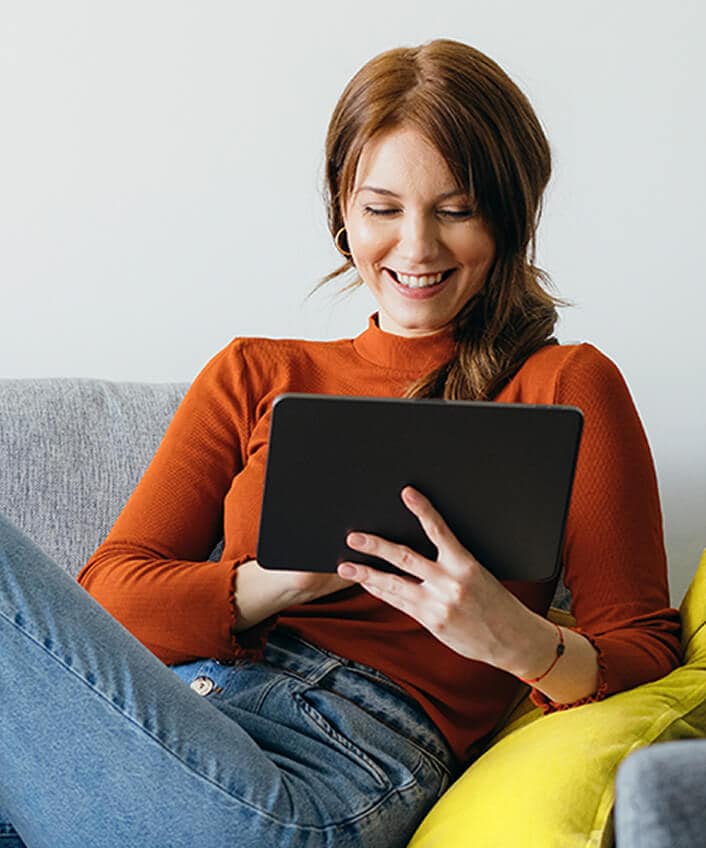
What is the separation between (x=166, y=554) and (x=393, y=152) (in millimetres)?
534

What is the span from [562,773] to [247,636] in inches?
16.3

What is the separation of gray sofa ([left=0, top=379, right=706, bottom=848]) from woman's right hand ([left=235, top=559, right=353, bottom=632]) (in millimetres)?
368

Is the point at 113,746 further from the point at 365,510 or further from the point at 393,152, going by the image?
the point at 393,152

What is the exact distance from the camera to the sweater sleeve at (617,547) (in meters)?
1.33

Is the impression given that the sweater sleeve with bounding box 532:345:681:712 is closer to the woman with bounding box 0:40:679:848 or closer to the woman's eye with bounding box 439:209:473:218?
the woman with bounding box 0:40:679:848

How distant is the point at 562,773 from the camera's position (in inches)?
42.6

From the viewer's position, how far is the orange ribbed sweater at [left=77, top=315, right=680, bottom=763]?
1341 mm

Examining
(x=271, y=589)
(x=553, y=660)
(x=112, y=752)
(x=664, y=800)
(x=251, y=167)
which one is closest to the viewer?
(x=664, y=800)

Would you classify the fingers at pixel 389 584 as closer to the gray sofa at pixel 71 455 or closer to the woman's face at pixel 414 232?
the woman's face at pixel 414 232

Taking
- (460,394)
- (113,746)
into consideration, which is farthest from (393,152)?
(113,746)

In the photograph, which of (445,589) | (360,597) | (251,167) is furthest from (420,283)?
(251,167)

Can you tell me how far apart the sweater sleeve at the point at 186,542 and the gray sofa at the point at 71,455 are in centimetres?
20

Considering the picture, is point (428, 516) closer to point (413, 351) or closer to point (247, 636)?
point (247, 636)

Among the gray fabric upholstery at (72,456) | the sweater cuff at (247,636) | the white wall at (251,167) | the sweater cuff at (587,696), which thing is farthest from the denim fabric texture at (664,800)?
the white wall at (251,167)
